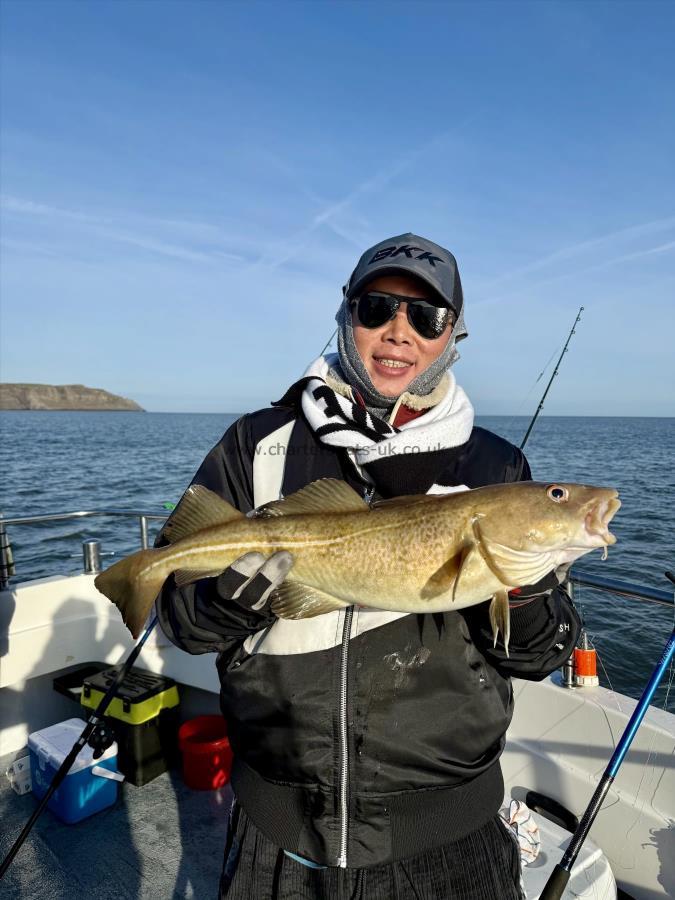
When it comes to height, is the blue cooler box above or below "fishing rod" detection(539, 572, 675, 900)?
below

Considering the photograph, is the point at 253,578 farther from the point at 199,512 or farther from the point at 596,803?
the point at 596,803

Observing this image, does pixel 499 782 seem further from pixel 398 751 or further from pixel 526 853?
Result: pixel 526 853

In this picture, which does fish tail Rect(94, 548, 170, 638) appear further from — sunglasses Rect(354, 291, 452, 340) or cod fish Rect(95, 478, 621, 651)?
sunglasses Rect(354, 291, 452, 340)

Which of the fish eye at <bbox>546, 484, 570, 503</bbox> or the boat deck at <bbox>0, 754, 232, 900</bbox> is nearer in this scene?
the fish eye at <bbox>546, 484, 570, 503</bbox>

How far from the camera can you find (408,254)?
2740 millimetres

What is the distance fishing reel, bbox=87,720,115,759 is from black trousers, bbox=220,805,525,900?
111 inches

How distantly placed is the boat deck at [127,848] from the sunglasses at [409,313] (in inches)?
157

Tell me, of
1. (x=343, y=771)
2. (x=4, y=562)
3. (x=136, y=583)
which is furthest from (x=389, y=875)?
(x=4, y=562)

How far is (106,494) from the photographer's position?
25.2 metres

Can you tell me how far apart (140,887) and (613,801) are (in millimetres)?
3184

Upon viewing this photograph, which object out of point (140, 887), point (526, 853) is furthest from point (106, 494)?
point (526, 853)

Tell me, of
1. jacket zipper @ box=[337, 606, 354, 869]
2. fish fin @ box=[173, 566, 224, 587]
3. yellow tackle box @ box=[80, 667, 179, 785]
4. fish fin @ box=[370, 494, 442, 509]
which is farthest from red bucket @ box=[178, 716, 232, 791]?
fish fin @ box=[370, 494, 442, 509]

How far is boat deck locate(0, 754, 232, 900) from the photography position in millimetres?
4223

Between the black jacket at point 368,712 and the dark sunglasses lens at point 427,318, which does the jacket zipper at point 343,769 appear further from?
the dark sunglasses lens at point 427,318
